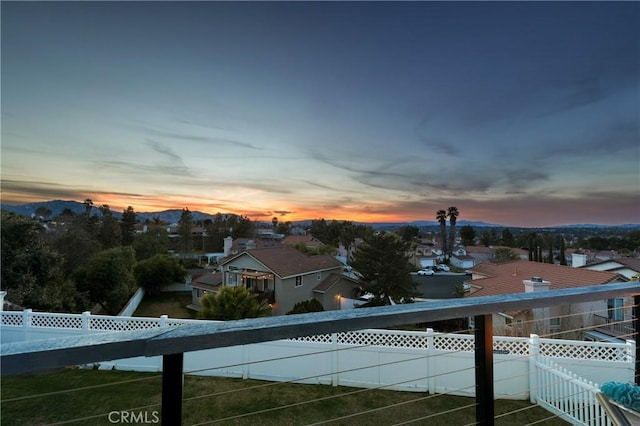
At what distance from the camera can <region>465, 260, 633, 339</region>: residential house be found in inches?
312

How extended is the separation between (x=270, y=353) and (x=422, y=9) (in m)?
7.61

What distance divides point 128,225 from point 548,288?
977 inches

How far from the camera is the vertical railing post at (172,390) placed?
66cm

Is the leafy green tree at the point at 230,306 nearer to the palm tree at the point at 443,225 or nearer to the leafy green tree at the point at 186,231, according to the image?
the leafy green tree at the point at 186,231

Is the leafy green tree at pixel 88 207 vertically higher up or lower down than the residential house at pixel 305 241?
higher up

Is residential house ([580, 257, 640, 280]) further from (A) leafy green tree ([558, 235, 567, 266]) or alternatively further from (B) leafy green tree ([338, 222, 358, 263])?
(B) leafy green tree ([338, 222, 358, 263])

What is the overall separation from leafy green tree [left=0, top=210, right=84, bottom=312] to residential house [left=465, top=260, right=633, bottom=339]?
15.4m

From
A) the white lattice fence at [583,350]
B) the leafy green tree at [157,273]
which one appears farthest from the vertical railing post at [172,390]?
the leafy green tree at [157,273]

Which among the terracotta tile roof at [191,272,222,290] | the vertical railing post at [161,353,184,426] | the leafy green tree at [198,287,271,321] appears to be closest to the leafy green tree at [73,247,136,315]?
the terracotta tile roof at [191,272,222,290]

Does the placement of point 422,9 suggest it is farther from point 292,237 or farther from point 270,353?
point 292,237

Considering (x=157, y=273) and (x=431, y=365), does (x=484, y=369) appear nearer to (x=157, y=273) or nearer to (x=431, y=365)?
(x=431, y=365)

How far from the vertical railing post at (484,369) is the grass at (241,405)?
160 inches

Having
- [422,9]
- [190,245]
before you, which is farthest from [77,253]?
[422,9]

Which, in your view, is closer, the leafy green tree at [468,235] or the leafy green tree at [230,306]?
the leafy green tree at [230,306]
